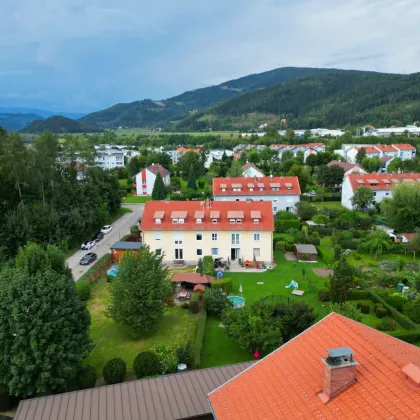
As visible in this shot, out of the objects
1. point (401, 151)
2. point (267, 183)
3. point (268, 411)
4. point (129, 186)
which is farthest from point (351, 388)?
point (401, 151)

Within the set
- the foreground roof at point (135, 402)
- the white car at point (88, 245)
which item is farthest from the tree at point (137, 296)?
the white car at point (88, 245)

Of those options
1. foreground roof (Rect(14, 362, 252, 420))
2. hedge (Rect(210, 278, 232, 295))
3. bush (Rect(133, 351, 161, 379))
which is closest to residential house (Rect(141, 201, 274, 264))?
hedge (Rect(210, 278, 232, 295))

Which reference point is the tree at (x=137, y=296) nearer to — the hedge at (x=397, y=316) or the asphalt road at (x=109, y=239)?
the asphalt road at (x=109, y=239)

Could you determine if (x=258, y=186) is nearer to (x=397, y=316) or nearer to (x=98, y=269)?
(x=98, y=269)

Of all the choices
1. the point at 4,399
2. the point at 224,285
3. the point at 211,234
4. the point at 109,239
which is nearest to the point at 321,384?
the point at 4,399

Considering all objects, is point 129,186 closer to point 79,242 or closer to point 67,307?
point 79,242

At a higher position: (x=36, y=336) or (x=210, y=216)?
(x=210, y=216)
